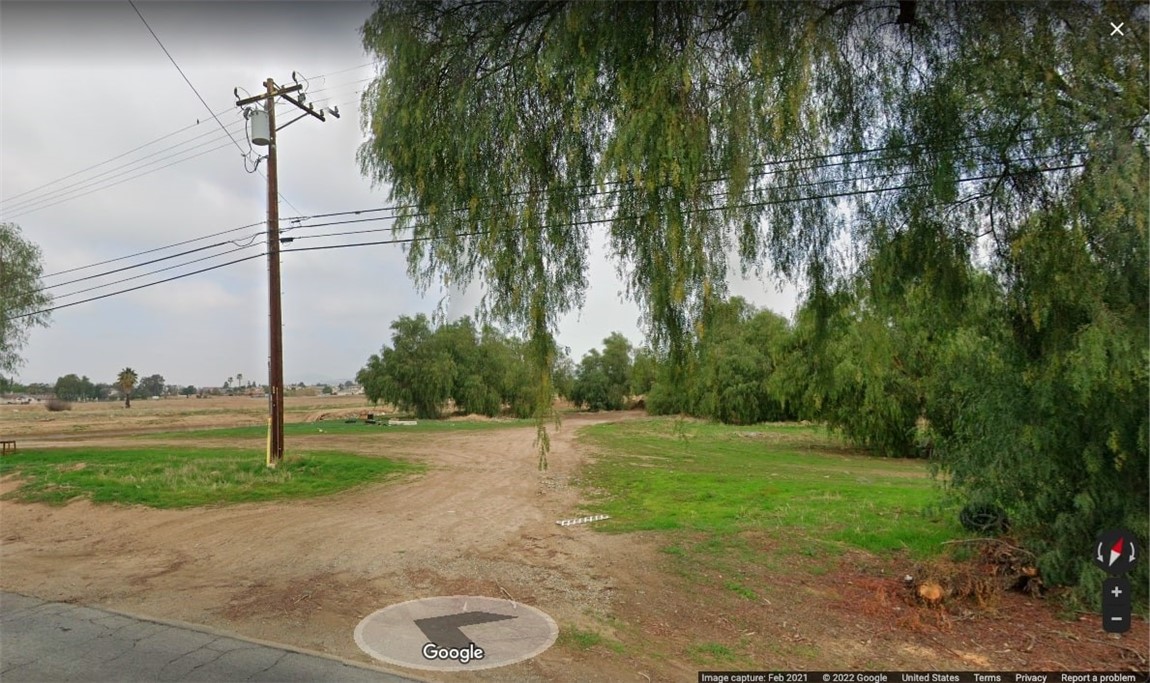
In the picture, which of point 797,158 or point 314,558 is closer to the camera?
point 797,158

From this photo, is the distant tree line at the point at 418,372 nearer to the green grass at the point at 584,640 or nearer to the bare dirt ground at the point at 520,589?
the bare dirt ground at the point at 520,589

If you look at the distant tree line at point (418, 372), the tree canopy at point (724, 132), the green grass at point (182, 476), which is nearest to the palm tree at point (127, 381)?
the distant tree line at point (418, 372)

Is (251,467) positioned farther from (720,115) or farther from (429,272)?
(720,115)

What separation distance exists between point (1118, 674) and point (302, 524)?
30.5 ft

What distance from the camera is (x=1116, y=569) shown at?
4766 mm

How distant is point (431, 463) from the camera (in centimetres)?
1571

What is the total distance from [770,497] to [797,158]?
8187 millimetres

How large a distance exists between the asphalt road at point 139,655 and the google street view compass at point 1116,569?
5.60 metres

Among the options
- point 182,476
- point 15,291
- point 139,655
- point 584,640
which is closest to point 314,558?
point 139,655

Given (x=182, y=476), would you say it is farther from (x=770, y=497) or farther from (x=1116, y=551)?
(x=1116, y=551)

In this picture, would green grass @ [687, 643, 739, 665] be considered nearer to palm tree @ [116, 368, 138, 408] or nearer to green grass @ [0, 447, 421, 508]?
green grass @ [0, 447, 421, 508]

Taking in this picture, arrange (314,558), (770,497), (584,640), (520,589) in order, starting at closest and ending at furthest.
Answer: (584,640) → (520,589) → (314,558) → (770,497)

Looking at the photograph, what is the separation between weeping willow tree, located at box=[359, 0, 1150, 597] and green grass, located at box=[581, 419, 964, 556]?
207 cm

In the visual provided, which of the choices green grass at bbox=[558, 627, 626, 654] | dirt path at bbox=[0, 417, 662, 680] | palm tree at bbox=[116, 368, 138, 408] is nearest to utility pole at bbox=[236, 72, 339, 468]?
dirt path at bbox=[0, 417, 662, 680]
